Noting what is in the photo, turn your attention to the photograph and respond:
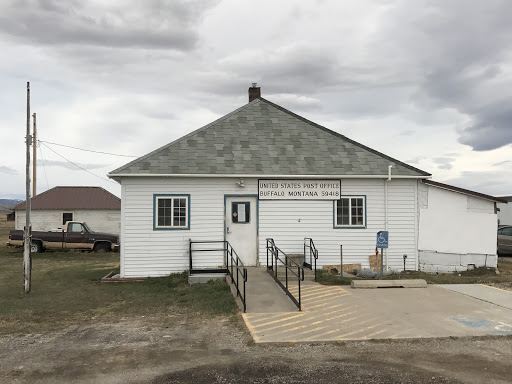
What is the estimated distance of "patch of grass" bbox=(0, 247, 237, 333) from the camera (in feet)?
30.7

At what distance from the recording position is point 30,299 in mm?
11211

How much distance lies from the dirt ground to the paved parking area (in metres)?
0.36

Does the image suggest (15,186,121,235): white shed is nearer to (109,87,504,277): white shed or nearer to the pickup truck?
the pickup truck

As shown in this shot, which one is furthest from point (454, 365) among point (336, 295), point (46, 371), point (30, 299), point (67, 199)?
point (67, 199)

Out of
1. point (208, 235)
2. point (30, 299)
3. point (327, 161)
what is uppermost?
point (327, 161)

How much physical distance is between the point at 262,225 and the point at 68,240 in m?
13.5

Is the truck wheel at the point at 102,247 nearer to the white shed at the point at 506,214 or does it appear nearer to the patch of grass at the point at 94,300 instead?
the patch of grass at the point at 94,300

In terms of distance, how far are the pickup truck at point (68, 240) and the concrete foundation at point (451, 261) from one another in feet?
51.7

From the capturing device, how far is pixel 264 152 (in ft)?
49.6

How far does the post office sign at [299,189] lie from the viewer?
47.4 ft

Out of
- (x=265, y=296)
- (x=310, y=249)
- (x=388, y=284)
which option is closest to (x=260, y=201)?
(x=310, y=249)

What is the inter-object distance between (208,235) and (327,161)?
4.79 metres

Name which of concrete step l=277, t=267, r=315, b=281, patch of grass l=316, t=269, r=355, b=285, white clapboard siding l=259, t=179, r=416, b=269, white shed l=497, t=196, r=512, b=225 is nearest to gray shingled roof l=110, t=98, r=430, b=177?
white clapboard siding l=259, t=179, r=416, b=269

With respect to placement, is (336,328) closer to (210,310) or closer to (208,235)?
(210,310)
